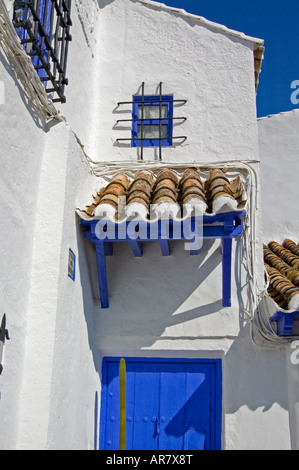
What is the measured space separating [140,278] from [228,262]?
0.91m

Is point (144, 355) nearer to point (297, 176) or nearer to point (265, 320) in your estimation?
point (265, 320)

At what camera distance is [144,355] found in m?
5.73

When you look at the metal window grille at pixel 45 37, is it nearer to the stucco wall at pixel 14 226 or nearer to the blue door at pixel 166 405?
the stucco wall at pixel 14 226

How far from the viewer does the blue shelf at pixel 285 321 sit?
513cm

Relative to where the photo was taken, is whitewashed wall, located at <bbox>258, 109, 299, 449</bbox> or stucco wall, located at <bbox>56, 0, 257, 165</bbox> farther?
whitewashed wall, located at <bbox>258, 109, 299, 449</bbox>

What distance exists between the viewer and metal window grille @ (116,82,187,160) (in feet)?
21.4

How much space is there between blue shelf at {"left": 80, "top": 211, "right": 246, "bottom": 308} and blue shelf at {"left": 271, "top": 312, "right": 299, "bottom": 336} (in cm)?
55

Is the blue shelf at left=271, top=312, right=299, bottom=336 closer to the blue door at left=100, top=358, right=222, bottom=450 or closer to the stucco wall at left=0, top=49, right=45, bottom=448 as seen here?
the blue door at left=100, top=358, right=222, bottom=450

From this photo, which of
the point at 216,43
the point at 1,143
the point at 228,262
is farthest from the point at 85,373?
the point at 216,43

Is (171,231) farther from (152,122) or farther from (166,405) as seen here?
(152,122)

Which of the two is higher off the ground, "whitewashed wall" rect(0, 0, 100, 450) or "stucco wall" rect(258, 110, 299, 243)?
"stucco wall" rect(258, 110, 299, 243)

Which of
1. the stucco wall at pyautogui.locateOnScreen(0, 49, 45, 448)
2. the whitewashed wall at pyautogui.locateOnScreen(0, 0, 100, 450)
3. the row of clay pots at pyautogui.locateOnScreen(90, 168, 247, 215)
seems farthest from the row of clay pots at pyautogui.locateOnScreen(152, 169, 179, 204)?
the stucco wall at pyautogui.locateOnScreen(0, 49, 45, 448)

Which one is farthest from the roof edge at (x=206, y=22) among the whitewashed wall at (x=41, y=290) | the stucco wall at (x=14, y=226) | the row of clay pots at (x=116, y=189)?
the stucco wall at (x=14, y=226)

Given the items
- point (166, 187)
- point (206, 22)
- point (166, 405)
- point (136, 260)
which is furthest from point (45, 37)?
point (166, 405)
